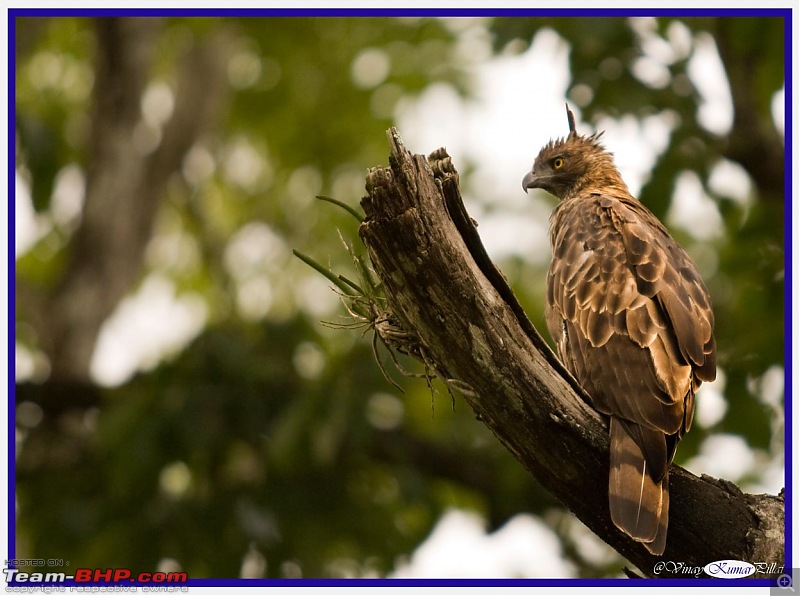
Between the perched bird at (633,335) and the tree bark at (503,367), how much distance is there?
15 cm

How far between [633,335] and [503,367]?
962 mm

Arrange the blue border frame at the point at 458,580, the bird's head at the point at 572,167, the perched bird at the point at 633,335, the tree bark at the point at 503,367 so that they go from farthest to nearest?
the bird's head at the point at 572,167
the blue border frame at the point at 458,580
the perched bird at the point at 633,335
the tree bark at the point at 503,367

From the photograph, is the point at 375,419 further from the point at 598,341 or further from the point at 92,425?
the point at 598,341

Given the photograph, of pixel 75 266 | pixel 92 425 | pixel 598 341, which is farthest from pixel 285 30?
pixel 598 341

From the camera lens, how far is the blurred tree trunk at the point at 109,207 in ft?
35.2

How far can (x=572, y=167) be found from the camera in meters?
6.74

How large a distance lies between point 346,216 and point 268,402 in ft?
8.88

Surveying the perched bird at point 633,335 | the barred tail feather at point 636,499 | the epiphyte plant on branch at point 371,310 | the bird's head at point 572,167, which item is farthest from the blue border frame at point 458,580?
the epiphyte plant on branch at point 371,310

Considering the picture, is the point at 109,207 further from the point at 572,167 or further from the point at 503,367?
the point at 503,367

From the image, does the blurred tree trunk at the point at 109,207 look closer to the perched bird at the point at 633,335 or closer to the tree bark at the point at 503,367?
the perched bird at the point at 633,335

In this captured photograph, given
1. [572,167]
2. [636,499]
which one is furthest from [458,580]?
[572,167]

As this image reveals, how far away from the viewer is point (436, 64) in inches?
474

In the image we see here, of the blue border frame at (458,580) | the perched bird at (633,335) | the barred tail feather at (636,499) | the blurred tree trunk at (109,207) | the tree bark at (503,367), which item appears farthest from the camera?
the blurred tree trunk at (109,207)

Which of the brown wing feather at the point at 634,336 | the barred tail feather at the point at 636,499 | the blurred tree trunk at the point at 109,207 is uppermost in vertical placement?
the blurred tree trunk at the point at 109,207
